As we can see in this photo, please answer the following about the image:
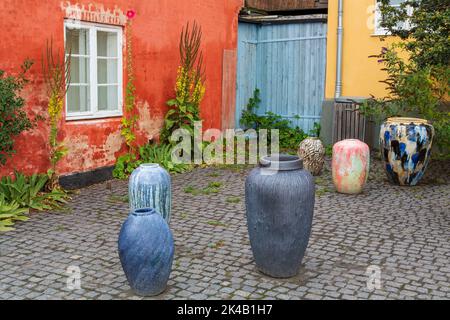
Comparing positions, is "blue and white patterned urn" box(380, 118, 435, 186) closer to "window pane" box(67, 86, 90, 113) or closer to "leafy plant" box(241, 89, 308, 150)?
"leafy plant" box(241, 89, 308, 150)

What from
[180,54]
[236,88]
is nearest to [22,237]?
[180,54]

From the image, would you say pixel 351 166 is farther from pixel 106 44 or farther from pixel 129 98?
pixel 106 44

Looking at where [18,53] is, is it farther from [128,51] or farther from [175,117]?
[175,117]

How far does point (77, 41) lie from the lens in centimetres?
823

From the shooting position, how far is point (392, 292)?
14.7 ft

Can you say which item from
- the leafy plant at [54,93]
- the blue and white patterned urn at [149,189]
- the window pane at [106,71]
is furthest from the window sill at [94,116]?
the blue and white patterned urn at [149,189]

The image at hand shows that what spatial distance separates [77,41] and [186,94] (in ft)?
7.97

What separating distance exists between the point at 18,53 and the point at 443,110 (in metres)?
7.71

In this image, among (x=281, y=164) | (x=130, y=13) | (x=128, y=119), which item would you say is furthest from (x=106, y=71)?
(x=281, y=164)

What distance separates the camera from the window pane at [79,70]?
820 centimetres

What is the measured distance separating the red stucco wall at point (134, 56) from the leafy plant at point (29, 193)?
21cm

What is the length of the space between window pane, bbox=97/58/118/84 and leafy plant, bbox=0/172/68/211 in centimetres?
204

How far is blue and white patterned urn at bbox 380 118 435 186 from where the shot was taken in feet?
27.2

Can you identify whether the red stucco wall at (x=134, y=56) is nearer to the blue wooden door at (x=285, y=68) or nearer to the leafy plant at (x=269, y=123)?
the blue wooden door at (x=285, y=68)
